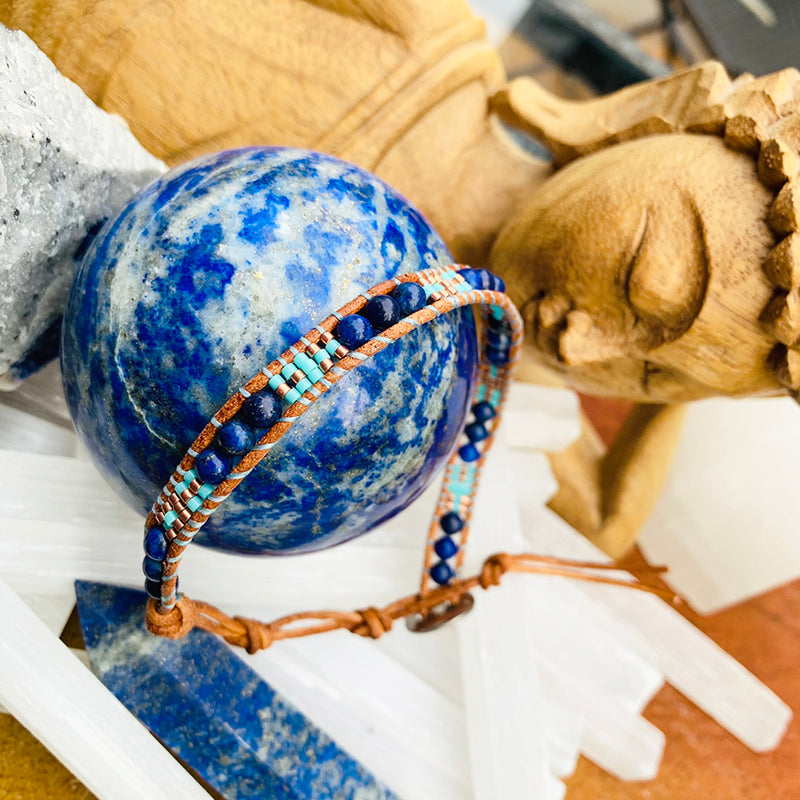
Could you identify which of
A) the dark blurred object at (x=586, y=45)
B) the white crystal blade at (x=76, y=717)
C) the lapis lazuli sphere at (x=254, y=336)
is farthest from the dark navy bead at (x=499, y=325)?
the dark blurred object at (x=586, y=45)

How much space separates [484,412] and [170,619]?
362 millimetres

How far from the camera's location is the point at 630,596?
1.09m

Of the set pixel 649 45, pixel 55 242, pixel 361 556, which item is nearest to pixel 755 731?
pixel 361 556

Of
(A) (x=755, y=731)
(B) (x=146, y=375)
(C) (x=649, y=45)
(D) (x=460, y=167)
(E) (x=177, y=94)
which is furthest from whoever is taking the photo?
(C) (x=649, y=45)

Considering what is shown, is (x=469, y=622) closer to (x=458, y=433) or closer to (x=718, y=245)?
(x=458, y=433)

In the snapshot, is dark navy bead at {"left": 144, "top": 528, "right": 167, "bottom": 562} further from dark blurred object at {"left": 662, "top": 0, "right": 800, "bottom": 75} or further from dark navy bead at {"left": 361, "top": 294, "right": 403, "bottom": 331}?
dark blurred object at {"left": 662, "top": 0, "right": 800, "bottom": 75}

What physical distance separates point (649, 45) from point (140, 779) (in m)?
2.36

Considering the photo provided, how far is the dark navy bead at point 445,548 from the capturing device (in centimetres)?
75

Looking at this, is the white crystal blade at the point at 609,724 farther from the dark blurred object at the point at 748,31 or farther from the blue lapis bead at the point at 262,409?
the dark blurred object at the point at 748,31

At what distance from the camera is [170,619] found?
581 mm

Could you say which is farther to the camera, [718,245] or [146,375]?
[718,245]

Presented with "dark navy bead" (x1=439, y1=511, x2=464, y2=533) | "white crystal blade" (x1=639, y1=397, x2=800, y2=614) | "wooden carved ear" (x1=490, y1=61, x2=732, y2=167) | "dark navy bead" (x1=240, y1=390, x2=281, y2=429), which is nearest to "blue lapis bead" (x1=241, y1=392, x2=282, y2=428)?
"dark navy bead" (x1=240, y1=390, x2=281, y2=429)

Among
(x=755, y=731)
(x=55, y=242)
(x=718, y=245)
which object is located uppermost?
(x=718, y=245)

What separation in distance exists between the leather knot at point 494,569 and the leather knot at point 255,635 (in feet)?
0.75
